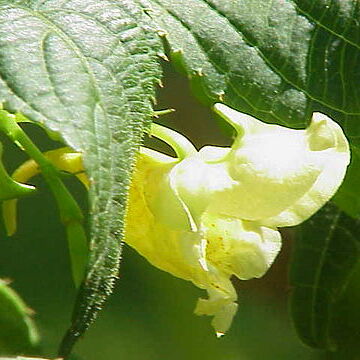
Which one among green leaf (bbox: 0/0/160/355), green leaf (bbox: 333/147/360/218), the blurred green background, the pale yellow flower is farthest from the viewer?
the blurred green background

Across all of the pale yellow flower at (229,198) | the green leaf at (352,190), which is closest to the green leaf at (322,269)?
the green leaf at (352,190)

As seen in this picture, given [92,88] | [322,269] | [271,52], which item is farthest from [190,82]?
[322,269]

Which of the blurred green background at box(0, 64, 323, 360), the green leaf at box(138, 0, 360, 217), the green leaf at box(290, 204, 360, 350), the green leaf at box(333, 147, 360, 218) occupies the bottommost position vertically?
the blurred green background at box(0, 64, 323, 360)

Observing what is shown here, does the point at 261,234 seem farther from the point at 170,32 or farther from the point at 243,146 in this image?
the point at 170,32

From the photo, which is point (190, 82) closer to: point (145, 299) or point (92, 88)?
point (92, 88)

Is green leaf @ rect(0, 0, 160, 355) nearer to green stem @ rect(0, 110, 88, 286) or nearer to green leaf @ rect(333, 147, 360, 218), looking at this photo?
green stem @ rect(0, 110, 88, 286)

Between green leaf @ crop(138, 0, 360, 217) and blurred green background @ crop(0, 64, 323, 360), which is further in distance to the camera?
blurred green background @ crop(0, 64, 323, 360)

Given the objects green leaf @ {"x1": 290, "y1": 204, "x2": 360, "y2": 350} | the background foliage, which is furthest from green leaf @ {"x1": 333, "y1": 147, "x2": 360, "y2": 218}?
green leaf @ {"x1": 290, "y1": 204, "x2": 360, "y2": 350}
